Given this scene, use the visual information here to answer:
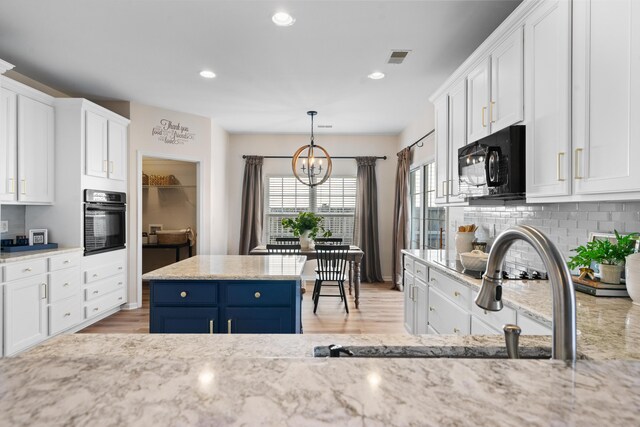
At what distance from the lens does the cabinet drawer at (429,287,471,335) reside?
2270 mm

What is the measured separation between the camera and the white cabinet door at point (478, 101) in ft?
8.32

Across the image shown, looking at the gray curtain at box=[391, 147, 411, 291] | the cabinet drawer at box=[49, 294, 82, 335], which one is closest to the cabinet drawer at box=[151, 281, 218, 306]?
the cabinet drawer at box=[49, 294, 82, 335]

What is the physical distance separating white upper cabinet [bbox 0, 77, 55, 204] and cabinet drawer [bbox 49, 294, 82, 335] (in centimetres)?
102

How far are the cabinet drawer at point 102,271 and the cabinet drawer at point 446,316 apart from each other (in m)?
3.48

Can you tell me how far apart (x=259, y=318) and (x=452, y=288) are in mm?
1287

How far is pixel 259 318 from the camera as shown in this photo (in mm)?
2303

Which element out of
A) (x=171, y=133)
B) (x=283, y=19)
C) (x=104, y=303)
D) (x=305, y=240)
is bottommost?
(x=104, y=303)

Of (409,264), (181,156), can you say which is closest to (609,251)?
(409,264)

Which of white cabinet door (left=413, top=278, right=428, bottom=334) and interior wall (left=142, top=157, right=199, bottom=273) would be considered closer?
white cabinet door (left=413, top=278, right=428, bottom=334)

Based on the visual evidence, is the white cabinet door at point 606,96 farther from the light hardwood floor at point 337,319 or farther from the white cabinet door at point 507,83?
the light hardwood floor at point 337,319

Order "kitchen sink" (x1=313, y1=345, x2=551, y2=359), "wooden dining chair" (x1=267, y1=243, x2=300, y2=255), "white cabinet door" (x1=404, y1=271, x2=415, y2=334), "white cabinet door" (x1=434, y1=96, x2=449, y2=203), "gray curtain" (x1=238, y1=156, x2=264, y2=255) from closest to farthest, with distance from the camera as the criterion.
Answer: "kitchen sink" (x1=313, y1=345, x2=551, y2=359)
"white cabinet door" (x1=434, y1=96, x2=449, y2=203)
"white cabinet door" (x1=404, y1=271, x2=415, y2=334)
"wooden dining chair" (x1=267, y1=243, x2=300, y2=255)
"gray curtain" (x1=238, y1=156, x2=264, y2=255)

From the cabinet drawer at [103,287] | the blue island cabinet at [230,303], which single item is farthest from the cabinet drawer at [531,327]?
the cabinet drawer at [103,287]

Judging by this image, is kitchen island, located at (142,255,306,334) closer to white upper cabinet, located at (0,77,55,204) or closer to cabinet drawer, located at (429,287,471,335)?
cabinet drawer, located at (429,287,471,335)

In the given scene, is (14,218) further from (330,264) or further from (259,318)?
(330,264)
